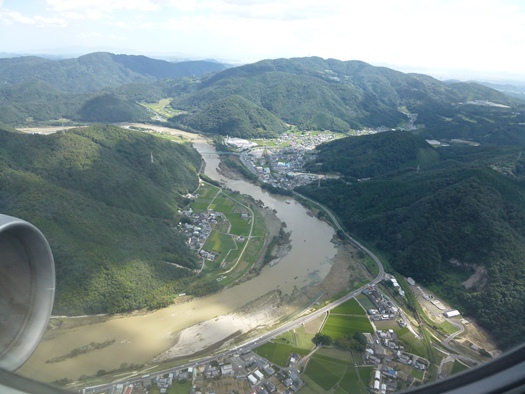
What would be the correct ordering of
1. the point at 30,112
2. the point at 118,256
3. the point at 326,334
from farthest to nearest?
the point at 30,112, the point at 118,256, the point at 326,334

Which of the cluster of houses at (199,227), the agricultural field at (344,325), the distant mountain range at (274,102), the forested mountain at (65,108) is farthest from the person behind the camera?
the forested mountain at (65,108)

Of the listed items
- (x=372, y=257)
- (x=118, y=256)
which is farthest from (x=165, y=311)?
(x=372, y=257)

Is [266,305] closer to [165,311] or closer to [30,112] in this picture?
[165,311]

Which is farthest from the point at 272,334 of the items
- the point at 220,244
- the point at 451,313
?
the point at 451,313

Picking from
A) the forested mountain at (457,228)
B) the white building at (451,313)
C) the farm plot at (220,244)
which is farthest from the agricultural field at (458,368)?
the farm plot at (220,244)

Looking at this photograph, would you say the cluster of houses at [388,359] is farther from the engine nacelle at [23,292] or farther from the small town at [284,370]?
the engine nacelle at [23,292]

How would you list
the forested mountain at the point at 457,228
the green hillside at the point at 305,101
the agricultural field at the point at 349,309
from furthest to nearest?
the green hillside at the point at 305,101
the forested mountain at the point at 457,228
the agricultural field at the point at 349,309
